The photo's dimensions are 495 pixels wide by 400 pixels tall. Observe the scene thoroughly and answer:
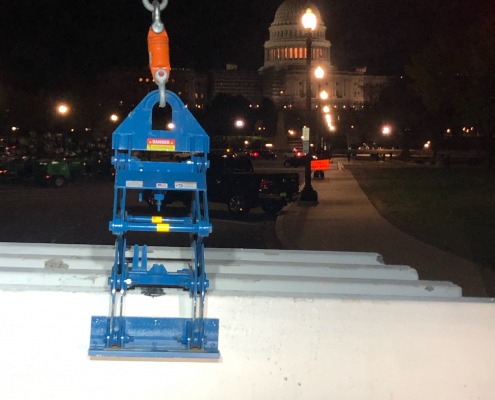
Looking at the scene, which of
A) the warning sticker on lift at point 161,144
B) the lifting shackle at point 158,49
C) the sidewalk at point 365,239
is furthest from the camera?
the sidewalk at point 365,239

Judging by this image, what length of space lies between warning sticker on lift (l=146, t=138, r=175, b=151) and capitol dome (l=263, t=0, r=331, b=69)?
138 metres

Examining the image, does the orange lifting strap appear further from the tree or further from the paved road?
the tree

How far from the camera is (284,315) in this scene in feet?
11.9

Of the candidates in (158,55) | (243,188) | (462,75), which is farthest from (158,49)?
(462,75)

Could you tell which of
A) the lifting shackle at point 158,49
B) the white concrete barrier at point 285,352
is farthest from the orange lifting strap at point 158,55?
the white concrete barrier at point 285,352

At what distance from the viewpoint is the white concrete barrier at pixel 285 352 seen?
3.56m

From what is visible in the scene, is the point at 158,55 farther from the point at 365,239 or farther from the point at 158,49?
the point at 365,239

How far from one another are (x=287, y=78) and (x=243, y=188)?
13623 centimetres

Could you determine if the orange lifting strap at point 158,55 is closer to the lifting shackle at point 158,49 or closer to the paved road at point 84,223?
the lifting shackle at point 158,49

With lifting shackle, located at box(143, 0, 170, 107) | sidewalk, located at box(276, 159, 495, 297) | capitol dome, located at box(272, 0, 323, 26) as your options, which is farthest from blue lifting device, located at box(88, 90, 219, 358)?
capitol dome, located at box(272, 0, 323, 26)

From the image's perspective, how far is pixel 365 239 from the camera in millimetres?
19609

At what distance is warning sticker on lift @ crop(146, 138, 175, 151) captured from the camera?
3736mm

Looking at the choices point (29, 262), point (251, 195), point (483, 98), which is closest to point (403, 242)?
point (251, 195)

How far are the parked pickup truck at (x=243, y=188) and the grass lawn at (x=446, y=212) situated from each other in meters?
3.30
